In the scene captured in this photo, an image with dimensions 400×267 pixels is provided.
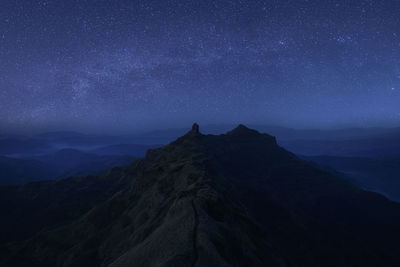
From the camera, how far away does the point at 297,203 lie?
272 feet

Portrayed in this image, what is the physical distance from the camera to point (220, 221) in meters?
23.6

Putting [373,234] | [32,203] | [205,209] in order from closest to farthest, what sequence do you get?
1. [205,209]
2. [373,234]
3. [32,203]

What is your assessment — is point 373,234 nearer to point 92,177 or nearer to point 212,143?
point 212,143

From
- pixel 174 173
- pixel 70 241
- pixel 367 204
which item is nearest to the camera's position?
pixel 70 241

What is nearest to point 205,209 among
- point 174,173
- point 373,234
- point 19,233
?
point 174,173

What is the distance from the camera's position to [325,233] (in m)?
60.6

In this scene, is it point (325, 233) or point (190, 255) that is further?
point (325, 233)

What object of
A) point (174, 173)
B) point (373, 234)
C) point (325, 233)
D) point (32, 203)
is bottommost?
point (373, 234)

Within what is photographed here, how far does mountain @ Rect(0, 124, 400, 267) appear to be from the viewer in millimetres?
19312

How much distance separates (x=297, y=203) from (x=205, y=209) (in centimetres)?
7410

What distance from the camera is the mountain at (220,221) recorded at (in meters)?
19.3

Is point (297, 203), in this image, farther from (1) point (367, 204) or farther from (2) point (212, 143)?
(2) point (212, 143)

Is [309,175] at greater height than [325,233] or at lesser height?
greater

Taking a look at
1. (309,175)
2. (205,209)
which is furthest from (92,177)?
(309,175)
